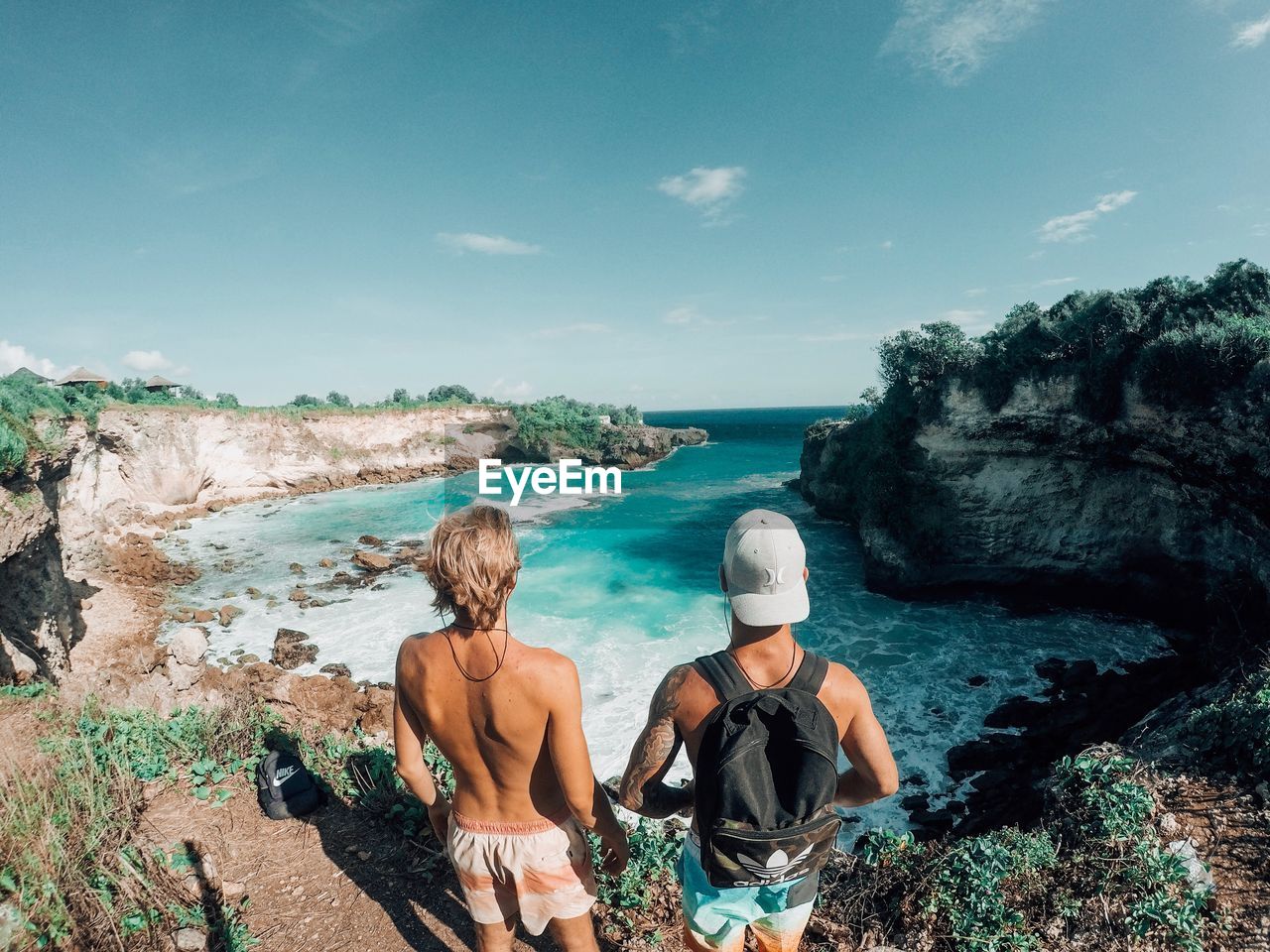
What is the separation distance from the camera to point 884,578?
17.3 m

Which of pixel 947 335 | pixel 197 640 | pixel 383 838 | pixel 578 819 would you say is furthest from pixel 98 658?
pixel 947 335

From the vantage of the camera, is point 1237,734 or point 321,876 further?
point 1237,734

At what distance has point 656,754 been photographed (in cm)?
204

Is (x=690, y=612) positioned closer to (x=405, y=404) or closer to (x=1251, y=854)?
(x=1251, y=854)

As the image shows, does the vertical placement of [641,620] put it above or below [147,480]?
below

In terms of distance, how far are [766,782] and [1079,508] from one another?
59.0 ft

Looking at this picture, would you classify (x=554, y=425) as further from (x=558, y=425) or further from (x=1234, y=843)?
(x=1234, y=843)

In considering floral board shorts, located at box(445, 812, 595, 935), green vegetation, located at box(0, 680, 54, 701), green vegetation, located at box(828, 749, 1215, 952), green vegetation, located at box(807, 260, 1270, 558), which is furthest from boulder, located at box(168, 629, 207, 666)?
green vegetation, located at box(807, 260, 1270, 558)

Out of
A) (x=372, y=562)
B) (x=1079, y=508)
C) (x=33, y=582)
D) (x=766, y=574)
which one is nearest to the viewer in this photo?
(x=766, y=574)

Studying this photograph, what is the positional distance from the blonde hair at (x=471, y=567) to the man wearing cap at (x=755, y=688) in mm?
Answer: 729

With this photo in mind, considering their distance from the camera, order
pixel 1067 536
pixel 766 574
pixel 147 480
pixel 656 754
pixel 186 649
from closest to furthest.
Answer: pixel 766 574, pixel 656 754, pixel 186 649, pixel 1067 536, pixel 147 480

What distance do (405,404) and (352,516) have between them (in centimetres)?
1702

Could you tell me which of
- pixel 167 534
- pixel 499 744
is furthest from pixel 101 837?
pixel 167 534

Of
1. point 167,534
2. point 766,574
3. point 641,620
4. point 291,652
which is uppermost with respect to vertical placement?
point 766,574
